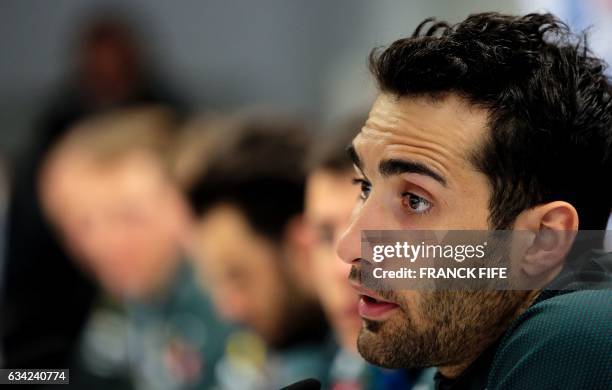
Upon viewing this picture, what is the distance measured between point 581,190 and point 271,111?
203 centimetres

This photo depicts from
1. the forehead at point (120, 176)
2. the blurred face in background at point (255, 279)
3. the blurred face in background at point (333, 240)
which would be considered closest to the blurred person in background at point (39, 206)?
the forehead at point (120, 176)

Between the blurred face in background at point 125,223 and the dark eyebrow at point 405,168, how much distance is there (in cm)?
173

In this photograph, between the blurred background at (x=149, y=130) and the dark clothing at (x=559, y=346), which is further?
the blurred background at (x=149, y=130)

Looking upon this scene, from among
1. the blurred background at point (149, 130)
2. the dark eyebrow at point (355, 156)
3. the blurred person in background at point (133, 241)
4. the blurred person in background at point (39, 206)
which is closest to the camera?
the dark eyebrow at point (355, 156)

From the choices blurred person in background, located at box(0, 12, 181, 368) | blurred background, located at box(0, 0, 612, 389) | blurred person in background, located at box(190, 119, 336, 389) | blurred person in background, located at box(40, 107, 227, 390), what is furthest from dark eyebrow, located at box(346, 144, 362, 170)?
blurred person in background, located at box(40, 107, 227, 390)

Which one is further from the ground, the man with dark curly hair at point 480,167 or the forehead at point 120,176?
the man with dark curly hair at point 480,167

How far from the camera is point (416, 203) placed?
3.37ft

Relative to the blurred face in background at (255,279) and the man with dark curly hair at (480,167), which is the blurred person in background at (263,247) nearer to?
the blurred face in background at (255,279)

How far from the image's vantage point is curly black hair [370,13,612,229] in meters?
0.99

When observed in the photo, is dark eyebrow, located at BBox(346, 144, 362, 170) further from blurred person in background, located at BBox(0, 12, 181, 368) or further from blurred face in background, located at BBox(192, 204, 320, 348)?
blurred person in background, located at BBox(0, 12, 181, 368)

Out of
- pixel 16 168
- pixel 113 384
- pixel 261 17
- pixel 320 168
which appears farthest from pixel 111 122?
pixel 320 168

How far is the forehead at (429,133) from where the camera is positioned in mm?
1011

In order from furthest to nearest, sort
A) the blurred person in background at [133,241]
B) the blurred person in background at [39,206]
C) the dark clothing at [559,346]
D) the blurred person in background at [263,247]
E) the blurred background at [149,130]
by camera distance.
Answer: the blurred person in background at [39,206], the blurred person in background at [133,241], the blurred background at [149,130], the blurred person in background at [263,247], the dark clothing at [559,346]

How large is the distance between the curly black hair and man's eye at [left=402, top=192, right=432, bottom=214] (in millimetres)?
64
